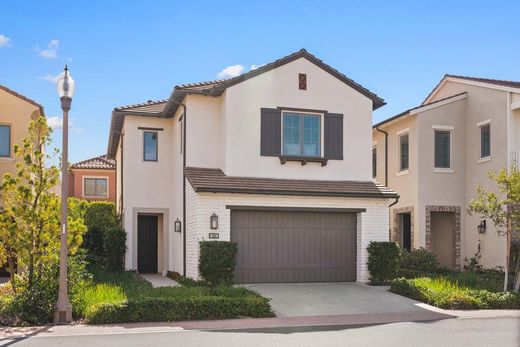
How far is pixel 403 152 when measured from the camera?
76.6 feet

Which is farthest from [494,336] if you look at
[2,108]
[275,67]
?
[2,108]

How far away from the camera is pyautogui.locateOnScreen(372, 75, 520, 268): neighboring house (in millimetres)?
21047

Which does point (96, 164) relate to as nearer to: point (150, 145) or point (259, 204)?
point (150, 145)

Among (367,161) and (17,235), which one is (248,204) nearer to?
(367,161)

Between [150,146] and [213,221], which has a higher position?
[150,146]

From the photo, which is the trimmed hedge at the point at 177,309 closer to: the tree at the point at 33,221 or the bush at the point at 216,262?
the tree at the point at 33,221

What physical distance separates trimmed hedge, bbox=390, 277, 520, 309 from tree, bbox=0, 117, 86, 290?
825 centimetres

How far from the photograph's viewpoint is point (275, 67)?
58.3 feet

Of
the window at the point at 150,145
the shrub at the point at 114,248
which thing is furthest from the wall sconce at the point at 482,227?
the shrub at the point at 114,248

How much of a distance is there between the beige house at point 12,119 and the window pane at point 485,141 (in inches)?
623

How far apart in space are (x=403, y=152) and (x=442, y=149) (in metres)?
1.59

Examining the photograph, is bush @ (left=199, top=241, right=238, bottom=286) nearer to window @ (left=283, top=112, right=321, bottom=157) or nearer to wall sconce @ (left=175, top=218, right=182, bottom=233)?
wall sconce @ (left=175, top=218, right=182, bottom=233)

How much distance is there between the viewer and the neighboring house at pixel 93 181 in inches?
1507

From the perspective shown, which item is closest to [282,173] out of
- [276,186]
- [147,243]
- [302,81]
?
[276,186]
